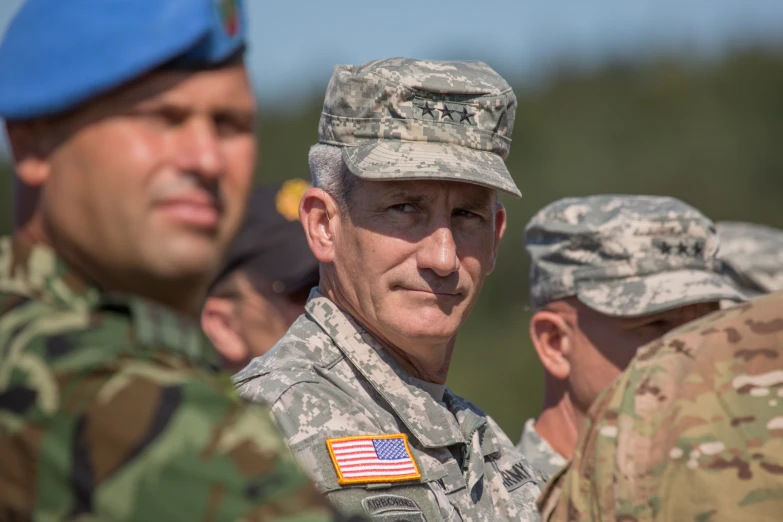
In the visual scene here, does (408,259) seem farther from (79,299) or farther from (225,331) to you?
(225,331)

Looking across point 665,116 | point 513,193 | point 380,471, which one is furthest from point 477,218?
point 665,116

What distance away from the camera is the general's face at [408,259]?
326cm

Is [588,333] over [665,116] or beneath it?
over

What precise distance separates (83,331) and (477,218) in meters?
1.85

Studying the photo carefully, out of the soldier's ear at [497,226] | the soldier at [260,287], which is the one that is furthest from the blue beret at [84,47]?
the soldier at [260,287]

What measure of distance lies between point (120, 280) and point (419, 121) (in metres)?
1.60

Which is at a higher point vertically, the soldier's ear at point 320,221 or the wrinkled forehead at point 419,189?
the wrinkled forehead at point 419,189

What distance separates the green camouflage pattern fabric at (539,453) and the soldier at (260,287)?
126cm

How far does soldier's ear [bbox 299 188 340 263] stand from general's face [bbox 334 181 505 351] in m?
0.07

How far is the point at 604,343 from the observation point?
4242mm

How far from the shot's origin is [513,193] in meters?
3.29

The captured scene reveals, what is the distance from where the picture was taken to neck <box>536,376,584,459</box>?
427 cm

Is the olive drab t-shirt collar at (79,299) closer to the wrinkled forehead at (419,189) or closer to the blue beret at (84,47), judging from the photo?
the blue beret at (84,47)

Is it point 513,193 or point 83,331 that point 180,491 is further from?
point 513,193
